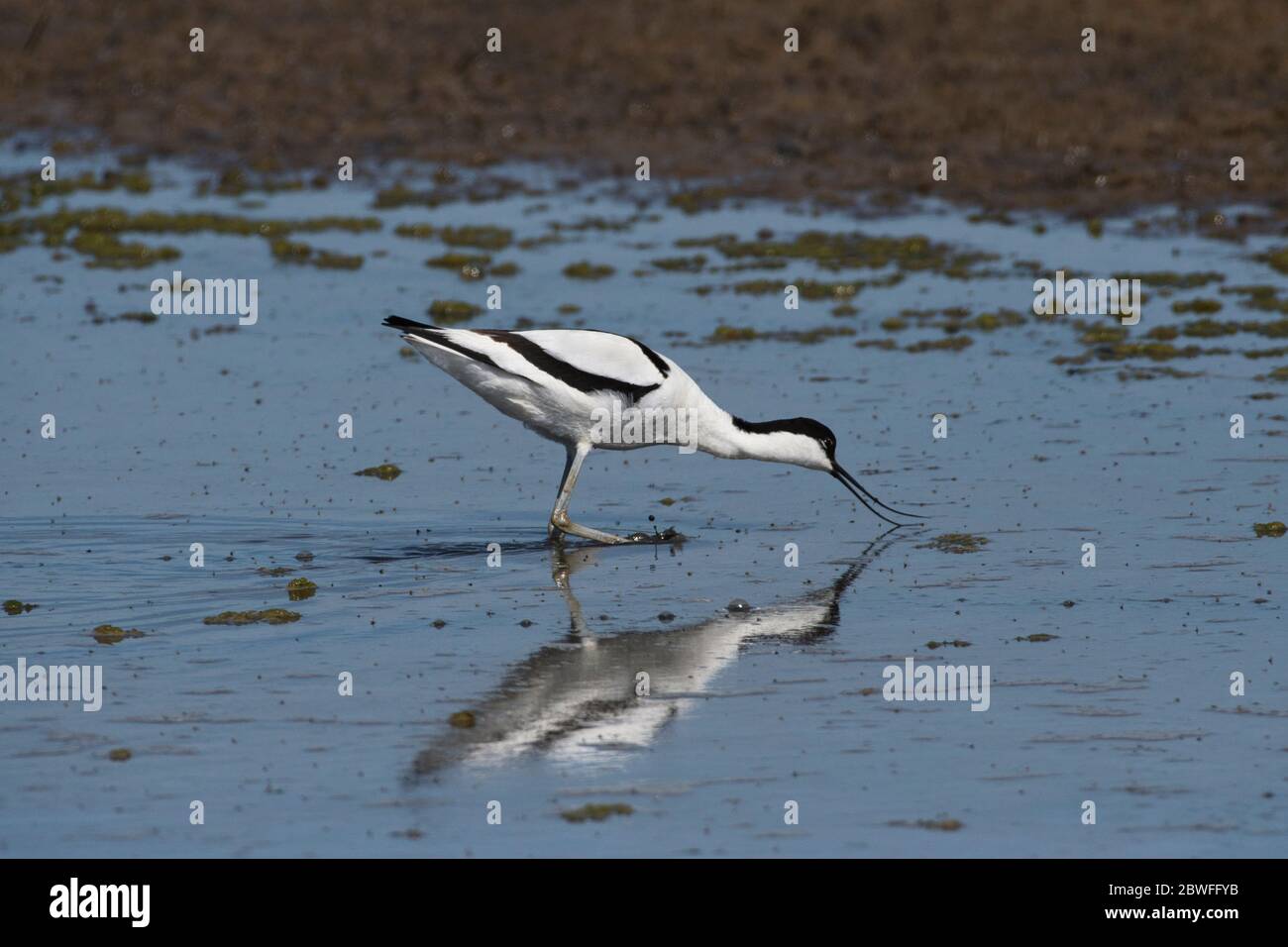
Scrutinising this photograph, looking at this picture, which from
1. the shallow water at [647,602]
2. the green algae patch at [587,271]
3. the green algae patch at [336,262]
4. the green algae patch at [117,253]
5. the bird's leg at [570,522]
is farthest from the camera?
the green algae patch at [117,253]

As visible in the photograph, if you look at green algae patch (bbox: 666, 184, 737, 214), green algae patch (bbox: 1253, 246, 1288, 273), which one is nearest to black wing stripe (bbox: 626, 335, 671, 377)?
green algae patch (bbox: 1253, 246, 1288, 273)

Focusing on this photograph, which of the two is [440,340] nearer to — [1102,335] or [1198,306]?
[1102,335]

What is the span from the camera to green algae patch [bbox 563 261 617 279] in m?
Result: 20.3

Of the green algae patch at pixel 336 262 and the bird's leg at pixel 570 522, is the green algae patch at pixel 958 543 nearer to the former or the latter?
the bird's leg at pixel 570 522

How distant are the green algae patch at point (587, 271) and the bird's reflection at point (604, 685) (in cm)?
970

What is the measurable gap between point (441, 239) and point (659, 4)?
1185 cm

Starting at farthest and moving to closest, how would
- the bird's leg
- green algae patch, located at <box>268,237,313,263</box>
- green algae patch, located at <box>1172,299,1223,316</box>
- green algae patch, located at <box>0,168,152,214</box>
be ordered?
green algae patch, located at <box>0,168,152,214</box> → green algae patch, located at <box>268,237,313,263</box> → green algae patch, located at <box>1172,299,1223,316</box> → the bird's leg

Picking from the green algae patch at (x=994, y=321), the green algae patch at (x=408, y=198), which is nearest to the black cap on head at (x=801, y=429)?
the green algae patch at (x=994, y=321)

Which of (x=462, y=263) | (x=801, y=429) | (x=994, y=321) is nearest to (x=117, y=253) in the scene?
(x=462, y=263)

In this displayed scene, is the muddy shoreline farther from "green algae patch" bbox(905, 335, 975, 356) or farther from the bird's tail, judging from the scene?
the bird's tail

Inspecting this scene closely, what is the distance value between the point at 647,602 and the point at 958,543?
2036 mm

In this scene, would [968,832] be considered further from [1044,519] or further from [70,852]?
[1044,519]

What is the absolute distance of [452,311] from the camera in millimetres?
18625

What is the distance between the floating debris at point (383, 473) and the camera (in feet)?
43.9
